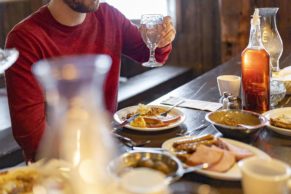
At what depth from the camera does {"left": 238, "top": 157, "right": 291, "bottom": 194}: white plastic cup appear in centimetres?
82

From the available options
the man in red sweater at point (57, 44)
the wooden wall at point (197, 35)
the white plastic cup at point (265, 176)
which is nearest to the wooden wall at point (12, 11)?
the man in red sweater at point (57, 44)

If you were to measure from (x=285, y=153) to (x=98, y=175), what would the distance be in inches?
26.0

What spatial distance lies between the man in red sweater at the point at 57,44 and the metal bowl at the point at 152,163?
66 centimetres

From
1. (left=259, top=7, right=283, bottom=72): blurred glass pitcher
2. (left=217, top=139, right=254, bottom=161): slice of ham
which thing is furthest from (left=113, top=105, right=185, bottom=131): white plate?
(left=259, top=7, right=283, bottom=72): blurred glass pitcher

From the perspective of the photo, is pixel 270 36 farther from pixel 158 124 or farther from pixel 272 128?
pixel 158 124

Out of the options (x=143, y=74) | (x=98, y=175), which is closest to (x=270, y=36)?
(x=98, y=175)

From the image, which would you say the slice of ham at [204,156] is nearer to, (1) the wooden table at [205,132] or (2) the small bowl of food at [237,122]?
(1) the wooden table at [205,132]

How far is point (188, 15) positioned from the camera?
4.23m

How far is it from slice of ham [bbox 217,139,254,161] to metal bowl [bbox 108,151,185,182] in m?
0.21

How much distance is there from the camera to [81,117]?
0.76 m

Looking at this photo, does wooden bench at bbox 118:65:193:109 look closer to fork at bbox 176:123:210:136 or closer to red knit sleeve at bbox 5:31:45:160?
red knit sleeve at bbox 5:31:45:160

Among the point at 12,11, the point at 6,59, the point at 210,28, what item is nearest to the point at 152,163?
the point at 6,59

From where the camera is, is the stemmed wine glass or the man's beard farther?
the man's beard

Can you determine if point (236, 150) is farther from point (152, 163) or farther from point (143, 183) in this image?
point (143, 183)
